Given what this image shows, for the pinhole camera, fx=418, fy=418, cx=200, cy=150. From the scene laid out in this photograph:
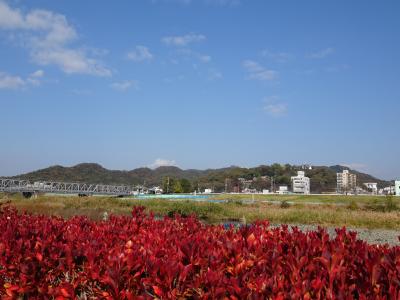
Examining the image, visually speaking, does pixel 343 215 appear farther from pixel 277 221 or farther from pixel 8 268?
pixel 8 268

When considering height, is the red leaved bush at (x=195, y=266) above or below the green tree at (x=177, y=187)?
above

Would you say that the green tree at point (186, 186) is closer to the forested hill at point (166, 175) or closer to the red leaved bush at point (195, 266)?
the forested hill at point (166, 175)

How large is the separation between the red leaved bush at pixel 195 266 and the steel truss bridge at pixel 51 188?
5046 cm

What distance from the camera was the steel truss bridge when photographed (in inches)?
2007

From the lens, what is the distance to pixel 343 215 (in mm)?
27953

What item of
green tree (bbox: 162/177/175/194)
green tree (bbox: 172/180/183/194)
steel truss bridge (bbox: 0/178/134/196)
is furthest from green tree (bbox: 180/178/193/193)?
steel truss bridge (bbox: 0/178/134/196)

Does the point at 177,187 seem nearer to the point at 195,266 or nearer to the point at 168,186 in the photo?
the point at 168,186

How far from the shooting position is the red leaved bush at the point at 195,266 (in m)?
2.40

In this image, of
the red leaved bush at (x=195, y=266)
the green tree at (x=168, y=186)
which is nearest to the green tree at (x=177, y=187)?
the green tree at (x=168, y=186)

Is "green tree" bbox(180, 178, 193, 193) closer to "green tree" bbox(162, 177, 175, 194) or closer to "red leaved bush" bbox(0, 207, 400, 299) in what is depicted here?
"green tree" bbox(162, 177, 175, 194)

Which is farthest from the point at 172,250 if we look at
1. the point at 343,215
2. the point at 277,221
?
the point at 343,215

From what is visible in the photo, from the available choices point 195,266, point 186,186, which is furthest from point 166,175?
point 195,266

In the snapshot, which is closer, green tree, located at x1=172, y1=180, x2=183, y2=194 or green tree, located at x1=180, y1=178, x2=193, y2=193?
green tree, located at x1=172, y1=180, x2=183, y2=194

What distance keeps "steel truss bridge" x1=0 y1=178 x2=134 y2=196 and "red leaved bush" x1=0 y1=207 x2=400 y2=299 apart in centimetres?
5046
